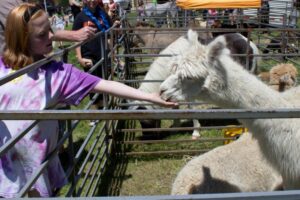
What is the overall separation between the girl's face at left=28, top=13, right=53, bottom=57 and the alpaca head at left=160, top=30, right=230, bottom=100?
123 centimetres

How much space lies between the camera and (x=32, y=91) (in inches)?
79.0

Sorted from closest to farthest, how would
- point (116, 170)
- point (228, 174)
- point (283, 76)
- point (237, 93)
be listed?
1. point (237, 93)
2. point (228, 174)
3. point (116, 170)
4. point (283, 76)

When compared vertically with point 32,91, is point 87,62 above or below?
below

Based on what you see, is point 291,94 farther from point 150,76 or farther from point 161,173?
point 150,76

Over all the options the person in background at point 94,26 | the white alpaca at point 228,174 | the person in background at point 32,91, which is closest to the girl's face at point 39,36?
the person in background at point 32,91

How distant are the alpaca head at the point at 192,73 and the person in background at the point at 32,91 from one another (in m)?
1.09

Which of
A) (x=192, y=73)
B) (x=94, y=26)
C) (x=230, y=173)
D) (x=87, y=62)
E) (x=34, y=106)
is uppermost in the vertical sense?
(x=94, y=26)

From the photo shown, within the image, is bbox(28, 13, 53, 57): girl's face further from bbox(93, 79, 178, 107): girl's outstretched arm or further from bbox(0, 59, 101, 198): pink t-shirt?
bbox(93, 79, 178, 107): girl's outstretched arm

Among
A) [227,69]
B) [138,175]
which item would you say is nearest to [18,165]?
[227,69]

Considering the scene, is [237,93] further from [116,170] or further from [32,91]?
[116,170]

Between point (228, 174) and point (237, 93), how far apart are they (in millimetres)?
720

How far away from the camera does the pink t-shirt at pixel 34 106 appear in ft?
6.48

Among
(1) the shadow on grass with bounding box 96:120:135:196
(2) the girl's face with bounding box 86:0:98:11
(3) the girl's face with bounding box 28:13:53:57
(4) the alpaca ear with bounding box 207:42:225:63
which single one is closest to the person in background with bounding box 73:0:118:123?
(2) the girl's face with bounding box 86:0:98:11

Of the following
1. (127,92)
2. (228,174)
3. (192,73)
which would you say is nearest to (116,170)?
(228,174)
